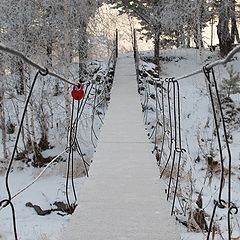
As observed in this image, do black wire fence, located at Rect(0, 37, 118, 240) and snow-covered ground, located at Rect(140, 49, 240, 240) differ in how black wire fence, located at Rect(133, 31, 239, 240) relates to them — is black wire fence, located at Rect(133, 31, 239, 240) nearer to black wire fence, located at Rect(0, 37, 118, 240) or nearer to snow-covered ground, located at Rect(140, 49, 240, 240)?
snow-covered ground, located at Rect(140, 49, 240, 240)

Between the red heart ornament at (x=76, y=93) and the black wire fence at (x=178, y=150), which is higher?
the red heart ornament at (x=76, y=93)

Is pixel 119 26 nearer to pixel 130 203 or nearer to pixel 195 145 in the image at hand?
pixel 195 145

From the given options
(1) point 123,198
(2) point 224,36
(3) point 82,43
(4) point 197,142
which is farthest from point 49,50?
(1) point 123,198

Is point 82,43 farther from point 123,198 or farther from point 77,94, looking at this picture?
point 123,198

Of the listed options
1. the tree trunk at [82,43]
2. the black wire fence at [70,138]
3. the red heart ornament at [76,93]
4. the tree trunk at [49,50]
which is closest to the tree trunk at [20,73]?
the tree trunk at [49,50]

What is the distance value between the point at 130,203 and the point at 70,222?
43 centimetres

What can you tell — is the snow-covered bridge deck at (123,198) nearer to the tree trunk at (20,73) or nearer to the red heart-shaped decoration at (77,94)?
the red heart-shaped decoration at (77,94)

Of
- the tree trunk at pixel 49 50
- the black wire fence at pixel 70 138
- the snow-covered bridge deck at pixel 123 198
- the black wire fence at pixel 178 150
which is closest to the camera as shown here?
the black wire fence at pixel 70 138

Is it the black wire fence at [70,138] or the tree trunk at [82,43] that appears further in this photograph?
the tree trunk at [82,43]

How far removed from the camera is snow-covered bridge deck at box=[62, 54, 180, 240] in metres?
2.36

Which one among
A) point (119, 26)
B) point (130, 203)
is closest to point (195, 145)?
point (130, 203)

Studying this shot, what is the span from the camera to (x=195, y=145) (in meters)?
10.8

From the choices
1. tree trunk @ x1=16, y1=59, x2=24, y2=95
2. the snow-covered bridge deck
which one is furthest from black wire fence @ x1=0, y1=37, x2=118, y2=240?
tree trunk @ x1=16, y1=59, x2=24, y2=95

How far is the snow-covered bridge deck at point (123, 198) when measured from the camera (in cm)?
236
